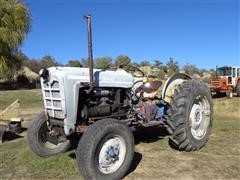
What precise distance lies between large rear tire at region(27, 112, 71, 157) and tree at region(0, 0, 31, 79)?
2352 cm

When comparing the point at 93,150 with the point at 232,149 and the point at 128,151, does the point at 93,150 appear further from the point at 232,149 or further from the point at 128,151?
the point at 232,149

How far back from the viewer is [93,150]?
187 inches

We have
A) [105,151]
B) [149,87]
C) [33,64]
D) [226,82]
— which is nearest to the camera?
[105,151]

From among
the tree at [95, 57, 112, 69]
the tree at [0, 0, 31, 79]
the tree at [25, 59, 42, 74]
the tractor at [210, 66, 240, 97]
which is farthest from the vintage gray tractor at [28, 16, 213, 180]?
the tree at [25, 59, 42, 74]

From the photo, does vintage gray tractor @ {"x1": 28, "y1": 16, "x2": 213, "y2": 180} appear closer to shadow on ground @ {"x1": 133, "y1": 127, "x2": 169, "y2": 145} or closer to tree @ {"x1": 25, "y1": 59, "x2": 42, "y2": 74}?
shadow on ground @ {"x1": 133, "y1": 127, "x2": 169, "y2": 145}

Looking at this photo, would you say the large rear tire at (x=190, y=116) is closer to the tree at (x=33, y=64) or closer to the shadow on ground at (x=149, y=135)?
the shadow on ground at (x=149, y=135)

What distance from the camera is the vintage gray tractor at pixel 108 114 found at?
4.97m

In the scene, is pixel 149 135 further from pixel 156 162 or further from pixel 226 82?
pixel 226 82

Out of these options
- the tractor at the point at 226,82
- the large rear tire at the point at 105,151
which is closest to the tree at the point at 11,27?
the tractor at the point at 226,82

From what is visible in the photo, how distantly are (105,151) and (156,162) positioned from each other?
117 cm

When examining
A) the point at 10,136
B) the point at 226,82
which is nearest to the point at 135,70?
the point at 10,136

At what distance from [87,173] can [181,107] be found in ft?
7.54

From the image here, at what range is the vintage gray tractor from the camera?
4.97 m

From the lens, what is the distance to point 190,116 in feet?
22.0
